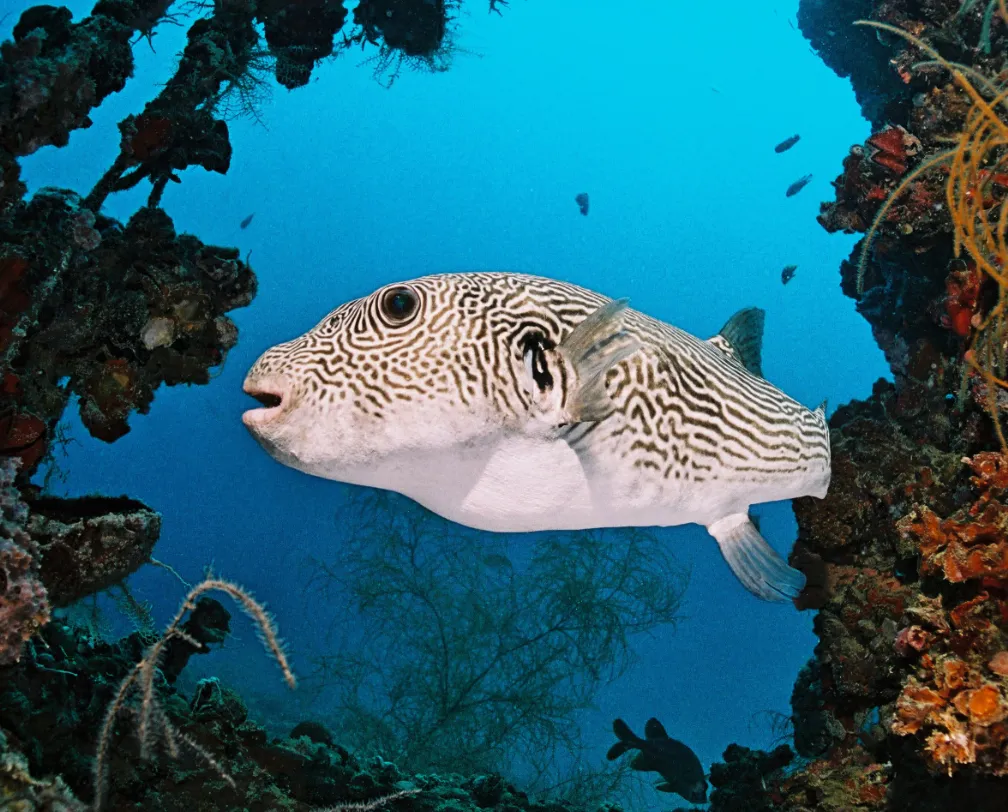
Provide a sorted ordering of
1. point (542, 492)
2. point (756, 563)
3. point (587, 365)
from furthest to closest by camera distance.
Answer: point (756, 563) → point (542, 492) → point (587, 365)

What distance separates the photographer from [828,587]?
469cm

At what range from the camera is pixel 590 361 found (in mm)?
2389

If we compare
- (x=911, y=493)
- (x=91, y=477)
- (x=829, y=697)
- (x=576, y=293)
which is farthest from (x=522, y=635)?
(x=91, y=477)

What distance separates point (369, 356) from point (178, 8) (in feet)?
19.0

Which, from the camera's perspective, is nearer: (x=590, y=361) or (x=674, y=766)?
(x=590, y=361)

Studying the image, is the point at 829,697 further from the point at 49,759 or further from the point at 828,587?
the point at 49,759

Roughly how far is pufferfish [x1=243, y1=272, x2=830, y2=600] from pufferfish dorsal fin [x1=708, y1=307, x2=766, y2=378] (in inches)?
27.6

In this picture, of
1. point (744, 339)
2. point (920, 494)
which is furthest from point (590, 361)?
point (920, 494)

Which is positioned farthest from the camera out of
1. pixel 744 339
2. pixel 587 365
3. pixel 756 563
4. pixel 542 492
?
pixel 744 339

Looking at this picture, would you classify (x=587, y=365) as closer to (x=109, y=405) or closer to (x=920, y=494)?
(x=920, y=494)

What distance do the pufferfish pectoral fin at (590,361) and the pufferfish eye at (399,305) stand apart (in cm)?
62

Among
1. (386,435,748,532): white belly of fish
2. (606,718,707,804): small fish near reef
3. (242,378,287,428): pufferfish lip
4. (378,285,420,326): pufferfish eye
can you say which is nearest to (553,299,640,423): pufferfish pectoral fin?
(386,435,748,532): white belly of fish

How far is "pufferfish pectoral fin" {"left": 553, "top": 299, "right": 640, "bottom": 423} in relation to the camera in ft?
7.68

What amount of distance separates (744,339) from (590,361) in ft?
5.87
